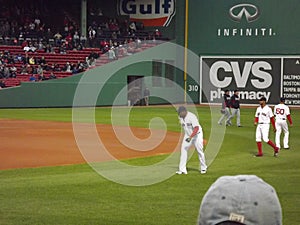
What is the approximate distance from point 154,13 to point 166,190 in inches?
1730

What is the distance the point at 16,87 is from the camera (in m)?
43.6

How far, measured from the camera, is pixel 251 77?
50.2 m

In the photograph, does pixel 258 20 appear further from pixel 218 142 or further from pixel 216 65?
pixel 218 142

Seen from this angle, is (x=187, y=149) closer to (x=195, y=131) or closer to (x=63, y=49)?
(x=195, y=131)

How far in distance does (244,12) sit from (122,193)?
3936cm

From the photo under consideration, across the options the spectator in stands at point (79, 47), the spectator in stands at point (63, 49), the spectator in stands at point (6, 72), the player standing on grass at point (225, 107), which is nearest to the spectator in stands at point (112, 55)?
the spectator in stands at point (79, 47)

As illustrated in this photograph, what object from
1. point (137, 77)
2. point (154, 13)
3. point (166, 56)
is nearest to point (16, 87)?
point (137, 77)

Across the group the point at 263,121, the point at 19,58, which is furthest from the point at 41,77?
the point at 263,121

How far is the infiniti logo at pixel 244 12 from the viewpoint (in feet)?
165

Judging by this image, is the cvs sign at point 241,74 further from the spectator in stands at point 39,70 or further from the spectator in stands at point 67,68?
the spectator in stands at point 39,70

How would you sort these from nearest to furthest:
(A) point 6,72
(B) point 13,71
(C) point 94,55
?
(A) point 6,72 → (B) point 13,71 → (C) point 94,55

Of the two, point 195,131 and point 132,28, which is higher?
point 195,131

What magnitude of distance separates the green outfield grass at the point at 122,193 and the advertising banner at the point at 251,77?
2801cm

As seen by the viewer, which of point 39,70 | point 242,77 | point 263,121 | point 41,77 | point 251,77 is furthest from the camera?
point 242,77
